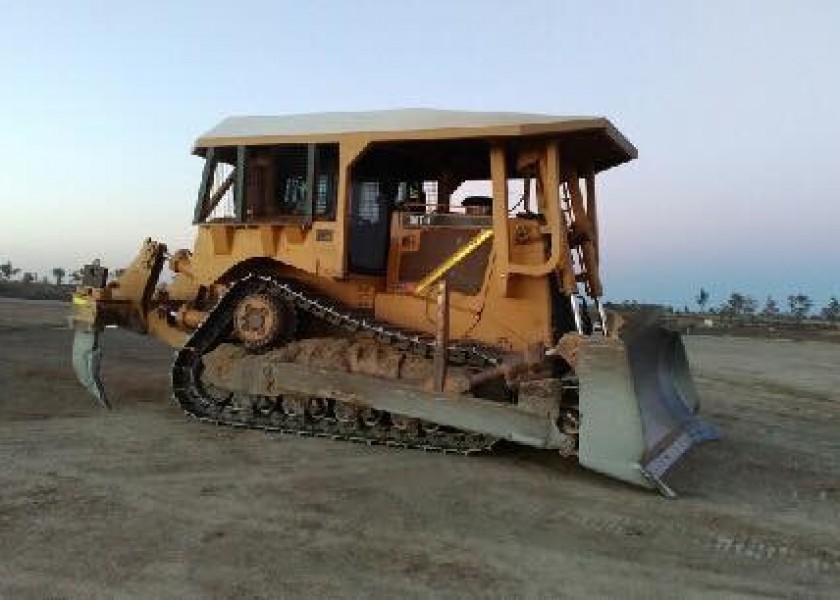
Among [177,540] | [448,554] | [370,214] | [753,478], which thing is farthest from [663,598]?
[370,214]

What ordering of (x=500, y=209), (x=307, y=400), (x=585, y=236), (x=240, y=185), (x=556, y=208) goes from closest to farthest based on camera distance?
(x=556, y=208) < (x=500, y=209) < (x=307, y=400) < (x=585, y=236) < (x=240, y=185)

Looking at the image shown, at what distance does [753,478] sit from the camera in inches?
293

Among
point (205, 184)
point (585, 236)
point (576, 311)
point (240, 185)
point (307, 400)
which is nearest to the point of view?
point (576, 311)

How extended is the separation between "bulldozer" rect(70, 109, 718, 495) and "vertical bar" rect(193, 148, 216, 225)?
26mm

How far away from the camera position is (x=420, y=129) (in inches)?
305

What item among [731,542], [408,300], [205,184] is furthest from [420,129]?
[731,542]

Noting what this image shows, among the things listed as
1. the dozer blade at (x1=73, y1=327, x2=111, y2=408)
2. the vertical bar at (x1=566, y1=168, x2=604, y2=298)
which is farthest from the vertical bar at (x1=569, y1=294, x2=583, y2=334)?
the dozer blade at (x1=73, y1=327, x2=111, y2=408)

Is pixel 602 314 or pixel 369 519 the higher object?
pixel 602 314

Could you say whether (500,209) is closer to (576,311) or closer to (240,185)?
(576,311)

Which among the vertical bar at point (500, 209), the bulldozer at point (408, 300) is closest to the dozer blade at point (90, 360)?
the bulldozer at point (408, 300)

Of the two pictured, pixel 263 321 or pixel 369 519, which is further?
pixel 263 321

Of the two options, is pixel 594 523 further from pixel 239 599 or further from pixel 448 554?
pixel 239 599

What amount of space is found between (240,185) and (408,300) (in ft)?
7.25

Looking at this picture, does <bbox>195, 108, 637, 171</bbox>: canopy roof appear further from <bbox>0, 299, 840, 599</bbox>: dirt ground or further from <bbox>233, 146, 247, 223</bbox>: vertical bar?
<bbox>0, 299, 840, 599</bbox>: dirt ground
